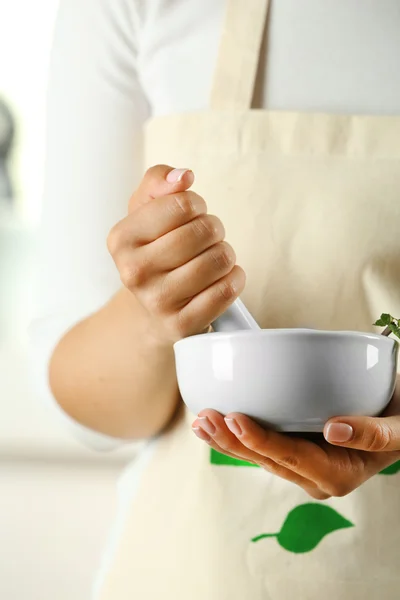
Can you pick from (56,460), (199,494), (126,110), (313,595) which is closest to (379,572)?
(313,595)

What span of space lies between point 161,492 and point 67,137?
14.6 inches

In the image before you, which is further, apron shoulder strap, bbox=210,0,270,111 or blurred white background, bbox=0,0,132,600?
blurred white background, bbox=0,0,132,600

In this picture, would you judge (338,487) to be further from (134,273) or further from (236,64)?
(236,64)

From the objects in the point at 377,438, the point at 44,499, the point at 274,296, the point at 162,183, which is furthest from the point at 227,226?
the point at 44,499

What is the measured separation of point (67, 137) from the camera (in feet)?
2.51

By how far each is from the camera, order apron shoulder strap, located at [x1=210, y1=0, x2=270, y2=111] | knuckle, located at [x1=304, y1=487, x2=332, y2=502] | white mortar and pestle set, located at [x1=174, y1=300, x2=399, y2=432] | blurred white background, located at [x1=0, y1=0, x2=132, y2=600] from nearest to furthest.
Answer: white mortar and pestle set, located at [x1=174, y1=300, x2=399, y2=432] → knuckle, located at [x1=304, y1=487, x2=332, y2=502] → apron shoulder strap, located at [x1=210, y1=0, x2=270, y2=111] → blurred white background, located at [x1=0, y1=0, x2=132, y2=600]

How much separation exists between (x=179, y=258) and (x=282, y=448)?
15cm

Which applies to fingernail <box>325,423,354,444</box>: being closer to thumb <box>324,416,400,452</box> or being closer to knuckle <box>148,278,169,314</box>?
thumb <box>324,416,400,452</box>

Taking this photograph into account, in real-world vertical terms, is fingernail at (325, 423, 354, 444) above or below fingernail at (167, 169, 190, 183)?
below

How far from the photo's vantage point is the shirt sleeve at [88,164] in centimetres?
75

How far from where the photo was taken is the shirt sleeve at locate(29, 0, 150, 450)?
0.75 meters

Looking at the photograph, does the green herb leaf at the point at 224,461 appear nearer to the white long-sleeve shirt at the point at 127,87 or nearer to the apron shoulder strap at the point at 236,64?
the white long-sleeve shirt at the point at 127,87

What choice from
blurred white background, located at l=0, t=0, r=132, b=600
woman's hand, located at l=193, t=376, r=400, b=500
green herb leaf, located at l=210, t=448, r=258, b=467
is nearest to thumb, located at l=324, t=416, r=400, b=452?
woman's hand, located at l=193, t=376, r=400, b=500

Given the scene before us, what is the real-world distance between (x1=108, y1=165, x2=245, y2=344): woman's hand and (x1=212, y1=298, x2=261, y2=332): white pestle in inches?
1.0
